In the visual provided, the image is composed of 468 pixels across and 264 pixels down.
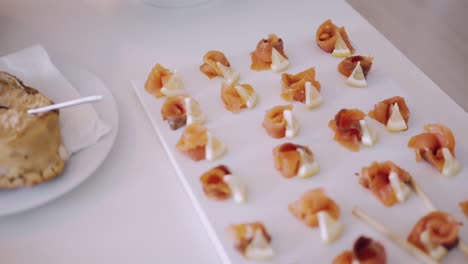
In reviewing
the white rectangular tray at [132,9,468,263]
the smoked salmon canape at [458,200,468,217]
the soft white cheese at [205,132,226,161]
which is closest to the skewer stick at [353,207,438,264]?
the white rectangular tray at [132,9,468,263]

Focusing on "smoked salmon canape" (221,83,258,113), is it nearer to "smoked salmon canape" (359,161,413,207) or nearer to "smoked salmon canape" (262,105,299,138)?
"smoked salmon canape" (262,105,299,138)

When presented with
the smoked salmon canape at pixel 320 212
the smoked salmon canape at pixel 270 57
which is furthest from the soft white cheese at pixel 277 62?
the smoked salmon canape at pixel 320 212

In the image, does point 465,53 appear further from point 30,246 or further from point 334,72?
point 30,246

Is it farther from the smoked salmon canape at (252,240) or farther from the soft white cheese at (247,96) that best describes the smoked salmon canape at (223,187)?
the soft white cheese at (247,96)

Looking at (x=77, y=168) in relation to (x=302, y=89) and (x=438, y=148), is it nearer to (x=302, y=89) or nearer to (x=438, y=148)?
(x=302, y=89)

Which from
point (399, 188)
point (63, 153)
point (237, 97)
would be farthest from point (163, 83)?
point (399, 188)

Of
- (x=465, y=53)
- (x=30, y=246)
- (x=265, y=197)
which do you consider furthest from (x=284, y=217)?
(x=465, y=53)
